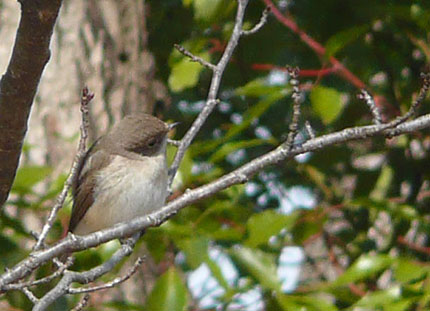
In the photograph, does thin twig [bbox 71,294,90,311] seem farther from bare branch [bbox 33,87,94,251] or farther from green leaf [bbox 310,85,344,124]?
green leaf [bbox 310,85,344,124]

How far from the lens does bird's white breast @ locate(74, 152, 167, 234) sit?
444 cm

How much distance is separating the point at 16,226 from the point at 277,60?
85.8 inches

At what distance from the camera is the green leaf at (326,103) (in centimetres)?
509

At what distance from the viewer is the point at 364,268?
4805 mm

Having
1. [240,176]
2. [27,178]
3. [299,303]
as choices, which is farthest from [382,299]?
[240,176]

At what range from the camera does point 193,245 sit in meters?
4.79

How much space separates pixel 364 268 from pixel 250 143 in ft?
2.66

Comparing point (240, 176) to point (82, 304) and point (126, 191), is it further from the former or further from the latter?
point (126, 191)

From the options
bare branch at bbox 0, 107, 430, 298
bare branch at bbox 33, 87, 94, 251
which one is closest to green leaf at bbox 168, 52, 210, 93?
bare branch at bbox 33, 87, 94, 251

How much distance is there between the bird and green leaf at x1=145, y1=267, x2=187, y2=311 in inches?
14.8

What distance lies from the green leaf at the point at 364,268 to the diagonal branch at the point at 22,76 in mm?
2148

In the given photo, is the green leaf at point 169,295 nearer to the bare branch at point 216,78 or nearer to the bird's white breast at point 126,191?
the bird's white breast at point 126,191

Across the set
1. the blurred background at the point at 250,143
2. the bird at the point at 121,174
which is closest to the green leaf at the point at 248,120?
the blurred background at the point at 250,143

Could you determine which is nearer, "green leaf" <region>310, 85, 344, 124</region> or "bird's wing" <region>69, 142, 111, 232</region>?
"bird's wing" <region>69, 142, 111, 232</region>
